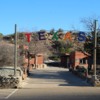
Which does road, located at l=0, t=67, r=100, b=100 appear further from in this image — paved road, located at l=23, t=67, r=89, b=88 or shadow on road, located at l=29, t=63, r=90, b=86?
shadow on road, located at l=29, t=63, r=90, b=86

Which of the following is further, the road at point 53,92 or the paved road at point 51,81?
the paved road at point 51,81

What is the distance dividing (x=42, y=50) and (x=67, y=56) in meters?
6.91

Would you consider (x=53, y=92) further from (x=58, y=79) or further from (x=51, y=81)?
(x=58, y=79)

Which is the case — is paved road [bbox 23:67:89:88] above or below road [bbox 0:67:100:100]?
below

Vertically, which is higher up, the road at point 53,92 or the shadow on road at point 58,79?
the road at point 53,92

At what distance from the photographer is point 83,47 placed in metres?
66.3

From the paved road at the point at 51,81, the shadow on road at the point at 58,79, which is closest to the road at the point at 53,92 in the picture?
the paved road at the point at 51,81

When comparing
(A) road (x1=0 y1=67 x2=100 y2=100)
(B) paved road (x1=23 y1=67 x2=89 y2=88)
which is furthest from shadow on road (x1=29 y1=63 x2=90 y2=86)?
(A) road (x1=0 y1=67 x2=100 y2=100)

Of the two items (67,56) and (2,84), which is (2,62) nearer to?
(2,84)

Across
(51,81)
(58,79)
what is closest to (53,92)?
(51,81)

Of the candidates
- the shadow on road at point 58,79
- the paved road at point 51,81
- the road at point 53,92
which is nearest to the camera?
the road at point 53,92

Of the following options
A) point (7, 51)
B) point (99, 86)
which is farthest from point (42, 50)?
point (99, 86)

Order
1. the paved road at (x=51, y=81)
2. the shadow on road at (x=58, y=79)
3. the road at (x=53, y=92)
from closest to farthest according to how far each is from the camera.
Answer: the road at (x=53, y=92), the paved road at (x=51, y=81), the shadow on road at (x=58, y=79)

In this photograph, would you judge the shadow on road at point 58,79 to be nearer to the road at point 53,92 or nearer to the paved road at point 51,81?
the paved road at point 51,81
